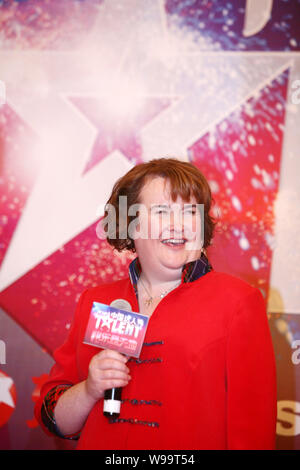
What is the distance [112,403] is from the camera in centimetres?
134

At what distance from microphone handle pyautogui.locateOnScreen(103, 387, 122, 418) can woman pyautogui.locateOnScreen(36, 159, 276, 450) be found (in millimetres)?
30

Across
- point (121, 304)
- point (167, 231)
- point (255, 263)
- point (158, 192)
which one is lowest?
point (121, 304)

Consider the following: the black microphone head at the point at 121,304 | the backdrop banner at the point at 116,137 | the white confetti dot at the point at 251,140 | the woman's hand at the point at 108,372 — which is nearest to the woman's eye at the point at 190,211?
the black microphone head at the point at 121,304

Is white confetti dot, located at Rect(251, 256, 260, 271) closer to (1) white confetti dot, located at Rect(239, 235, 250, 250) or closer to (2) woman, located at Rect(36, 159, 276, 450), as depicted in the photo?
(1) white confetti dot, located at Rect(239, 235, 250, 250)

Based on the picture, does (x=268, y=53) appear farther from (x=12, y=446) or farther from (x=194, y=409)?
(x=12, y=446)

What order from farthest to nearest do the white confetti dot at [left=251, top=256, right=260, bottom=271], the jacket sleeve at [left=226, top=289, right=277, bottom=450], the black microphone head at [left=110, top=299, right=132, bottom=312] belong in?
the white confetti dot at [left=251, top=256, right=260, bottom=271], the black microphone head at [left=110, top=299, right=132, bottom=312], the jacket sleeve at [left=226, top=289, right=277, bottom=450]

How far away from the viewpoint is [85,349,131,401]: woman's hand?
1.33m

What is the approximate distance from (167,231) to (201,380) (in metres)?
0.48

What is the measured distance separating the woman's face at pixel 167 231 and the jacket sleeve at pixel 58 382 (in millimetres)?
377

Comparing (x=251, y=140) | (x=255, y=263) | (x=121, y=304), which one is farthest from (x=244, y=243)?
(x=121, y=304)

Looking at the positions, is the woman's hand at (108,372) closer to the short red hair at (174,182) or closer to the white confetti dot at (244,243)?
the short red hair at (174,182)

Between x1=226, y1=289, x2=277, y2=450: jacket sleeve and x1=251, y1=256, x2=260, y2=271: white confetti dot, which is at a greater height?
x1=251, y1=256, x2=260, y2=271: white confetti dot

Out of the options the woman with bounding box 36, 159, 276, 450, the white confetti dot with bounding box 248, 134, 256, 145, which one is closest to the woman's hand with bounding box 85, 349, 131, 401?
the woman with bounding box 36, 159, 276, 450

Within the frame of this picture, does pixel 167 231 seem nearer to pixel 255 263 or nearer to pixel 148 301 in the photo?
pixel 148 301
